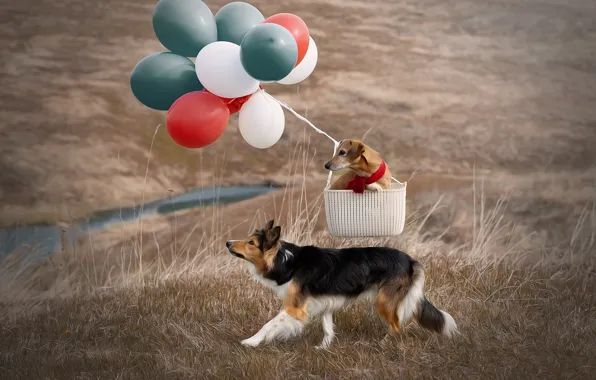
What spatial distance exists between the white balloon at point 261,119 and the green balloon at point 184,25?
381mm

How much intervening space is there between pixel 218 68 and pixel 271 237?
849 mm

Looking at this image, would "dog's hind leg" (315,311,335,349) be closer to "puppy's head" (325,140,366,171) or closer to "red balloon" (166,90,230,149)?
"puppy's head" (325,140,366,171)

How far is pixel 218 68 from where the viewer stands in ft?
11.8

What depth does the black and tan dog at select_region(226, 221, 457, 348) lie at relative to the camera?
12.3 ft

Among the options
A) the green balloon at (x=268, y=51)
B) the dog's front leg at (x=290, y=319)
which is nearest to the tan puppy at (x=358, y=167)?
the green balloon at (x=268, y=51)

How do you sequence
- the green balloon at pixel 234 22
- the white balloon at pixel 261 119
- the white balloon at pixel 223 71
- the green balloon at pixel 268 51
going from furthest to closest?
the green balloon at pixel 234 22 < the white balloon at pixel 261 119 < the white balloon at pixel 223 71 < the green balloon at pixel 268 51

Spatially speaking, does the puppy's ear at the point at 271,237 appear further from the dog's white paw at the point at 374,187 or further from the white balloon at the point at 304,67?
the white balloon at the point at 304,67

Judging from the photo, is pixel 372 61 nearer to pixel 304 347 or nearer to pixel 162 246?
pixel 162 246

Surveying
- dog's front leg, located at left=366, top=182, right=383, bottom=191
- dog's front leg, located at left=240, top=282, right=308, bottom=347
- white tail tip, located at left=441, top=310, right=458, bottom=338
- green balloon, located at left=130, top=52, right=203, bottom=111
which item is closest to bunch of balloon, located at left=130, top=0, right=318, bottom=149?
green balloon, located at left=130, top=52, right=203, bottom=111

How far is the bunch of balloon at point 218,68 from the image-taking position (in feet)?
11.6

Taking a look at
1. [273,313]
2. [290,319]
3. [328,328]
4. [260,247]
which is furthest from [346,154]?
[273,313]

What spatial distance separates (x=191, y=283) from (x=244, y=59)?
206cm

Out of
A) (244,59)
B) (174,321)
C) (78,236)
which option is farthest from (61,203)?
(244,59)

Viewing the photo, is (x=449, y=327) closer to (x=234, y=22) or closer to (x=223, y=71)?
(x=223, y=71)
